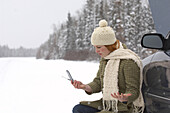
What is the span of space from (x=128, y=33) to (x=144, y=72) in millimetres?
29969

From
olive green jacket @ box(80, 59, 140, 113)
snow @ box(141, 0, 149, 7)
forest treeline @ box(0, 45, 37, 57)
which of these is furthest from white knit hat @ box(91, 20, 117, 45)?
forest treeline @ box(0, 45, 37, 57)

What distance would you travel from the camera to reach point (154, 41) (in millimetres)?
1717

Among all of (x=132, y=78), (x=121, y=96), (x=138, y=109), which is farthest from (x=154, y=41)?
(x=138, y=109)

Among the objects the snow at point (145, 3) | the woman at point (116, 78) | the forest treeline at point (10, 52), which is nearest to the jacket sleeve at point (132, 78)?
the woman at point (116, 78)

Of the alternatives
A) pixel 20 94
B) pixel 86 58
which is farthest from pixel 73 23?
pixel 20 94

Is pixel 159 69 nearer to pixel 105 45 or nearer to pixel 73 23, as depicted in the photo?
pixel 105 45

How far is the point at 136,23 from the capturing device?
109 feet

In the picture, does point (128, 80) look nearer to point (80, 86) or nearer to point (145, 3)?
point (80, 86)

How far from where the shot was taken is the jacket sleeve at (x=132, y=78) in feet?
6.26

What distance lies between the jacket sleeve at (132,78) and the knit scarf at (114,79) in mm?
51

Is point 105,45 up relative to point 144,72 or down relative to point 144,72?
up

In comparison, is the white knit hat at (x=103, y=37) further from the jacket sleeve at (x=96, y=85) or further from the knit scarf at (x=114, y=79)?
the jacket sleeve at (x=96, y=85)

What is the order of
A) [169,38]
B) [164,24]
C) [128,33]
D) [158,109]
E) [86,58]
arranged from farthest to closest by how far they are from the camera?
[86,58] → [128,33] → [164,24] → [158,109] → [169,38]

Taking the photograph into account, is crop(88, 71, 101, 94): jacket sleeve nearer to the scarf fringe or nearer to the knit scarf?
the knit scarf
